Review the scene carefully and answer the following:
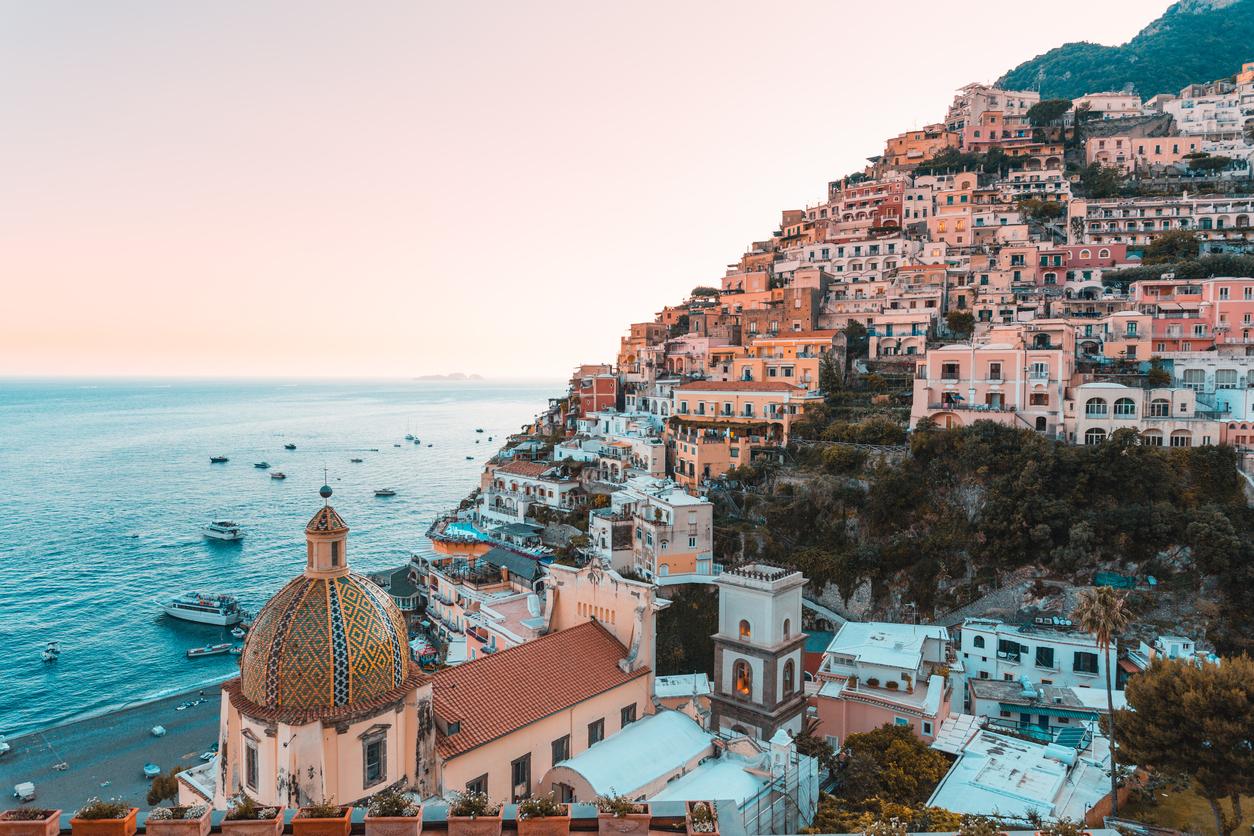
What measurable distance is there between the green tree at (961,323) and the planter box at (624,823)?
192 ft

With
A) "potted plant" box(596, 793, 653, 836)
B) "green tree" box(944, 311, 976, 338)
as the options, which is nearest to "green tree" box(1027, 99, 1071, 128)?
"green tree" box(944, 311, 976, 338)

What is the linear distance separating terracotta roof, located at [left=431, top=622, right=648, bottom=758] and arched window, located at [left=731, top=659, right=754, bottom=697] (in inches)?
184

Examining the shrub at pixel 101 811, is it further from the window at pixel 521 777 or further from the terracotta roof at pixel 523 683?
the window at pixel 521 777

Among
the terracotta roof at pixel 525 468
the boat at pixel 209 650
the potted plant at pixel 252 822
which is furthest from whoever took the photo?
the terracotta roof at pixel 525 468

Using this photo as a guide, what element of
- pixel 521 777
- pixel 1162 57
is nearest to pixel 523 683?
pixel 521 777

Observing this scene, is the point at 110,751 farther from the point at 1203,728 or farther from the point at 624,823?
the point at 1203,728

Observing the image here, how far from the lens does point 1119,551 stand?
123 ft

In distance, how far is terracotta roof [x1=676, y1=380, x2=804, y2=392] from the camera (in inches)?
2120

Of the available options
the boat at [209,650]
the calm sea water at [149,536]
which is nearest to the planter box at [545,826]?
the calm sea water at [149,536]

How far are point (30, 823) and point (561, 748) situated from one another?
12.9m

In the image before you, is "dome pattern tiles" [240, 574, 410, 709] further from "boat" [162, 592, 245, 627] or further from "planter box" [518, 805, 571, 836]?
"boat" [162, 592, 245, 627]

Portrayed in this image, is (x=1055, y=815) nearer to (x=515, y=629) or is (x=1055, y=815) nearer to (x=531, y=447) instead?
(x=515, y=629)

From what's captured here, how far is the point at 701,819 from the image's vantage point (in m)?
8.43

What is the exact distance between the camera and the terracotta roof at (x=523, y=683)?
17484mm
